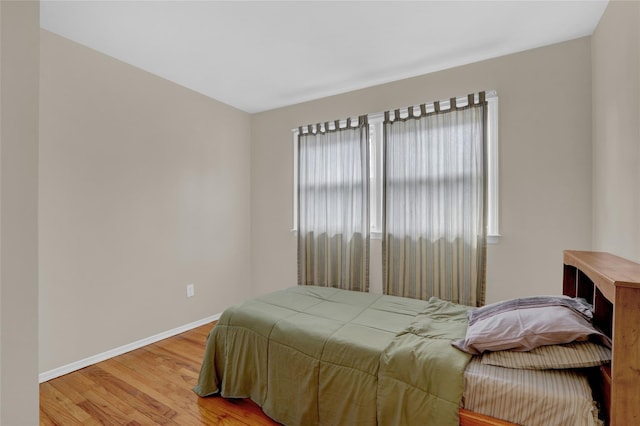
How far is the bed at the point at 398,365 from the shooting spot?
1095 millimetres

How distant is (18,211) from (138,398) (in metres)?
1.84

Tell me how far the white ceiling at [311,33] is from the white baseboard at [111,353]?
247cm

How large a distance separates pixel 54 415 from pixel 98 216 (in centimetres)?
137

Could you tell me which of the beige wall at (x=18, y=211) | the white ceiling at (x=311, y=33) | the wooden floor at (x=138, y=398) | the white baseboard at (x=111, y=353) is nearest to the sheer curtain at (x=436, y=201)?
the white ceiling at (x=311, y=33)

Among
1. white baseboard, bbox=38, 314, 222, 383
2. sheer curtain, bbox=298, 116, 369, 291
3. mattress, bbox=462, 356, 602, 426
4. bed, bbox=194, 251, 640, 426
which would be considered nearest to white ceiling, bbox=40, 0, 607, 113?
sheer curtain, bbox=298, 116, 369, 291

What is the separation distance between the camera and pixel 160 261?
2.97 meters

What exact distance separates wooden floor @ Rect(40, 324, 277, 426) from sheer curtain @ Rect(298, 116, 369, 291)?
4.78ft

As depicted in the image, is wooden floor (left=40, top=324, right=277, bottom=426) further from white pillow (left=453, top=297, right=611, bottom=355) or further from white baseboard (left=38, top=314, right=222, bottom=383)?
white pillow (left=453, top=297, right=611, bottom=355)

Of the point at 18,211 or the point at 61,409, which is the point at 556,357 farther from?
the point at 61,409

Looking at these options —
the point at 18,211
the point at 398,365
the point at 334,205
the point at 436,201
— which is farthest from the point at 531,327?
the point at 334,205

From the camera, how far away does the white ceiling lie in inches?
77.3

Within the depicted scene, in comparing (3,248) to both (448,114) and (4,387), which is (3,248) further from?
(448,114)

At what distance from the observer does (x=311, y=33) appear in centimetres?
223

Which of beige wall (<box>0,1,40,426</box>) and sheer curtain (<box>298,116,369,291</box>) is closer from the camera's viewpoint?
beige wall (<box>0,1,40,426</box>)
